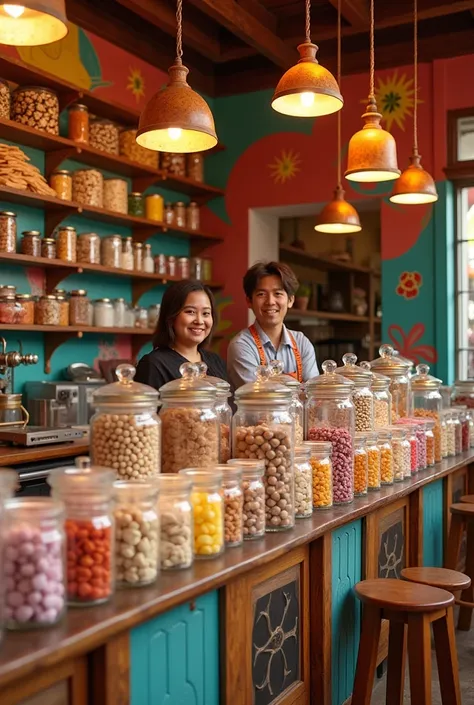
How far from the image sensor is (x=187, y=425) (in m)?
2.10

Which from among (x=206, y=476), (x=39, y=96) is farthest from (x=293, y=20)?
(x=206, y=476)

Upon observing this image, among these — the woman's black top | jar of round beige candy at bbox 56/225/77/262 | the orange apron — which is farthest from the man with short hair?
jar of round beige candy at bbox 56/225/77/262

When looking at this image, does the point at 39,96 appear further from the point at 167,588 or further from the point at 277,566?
the point at 167,588

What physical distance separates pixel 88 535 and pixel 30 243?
3.27 meters

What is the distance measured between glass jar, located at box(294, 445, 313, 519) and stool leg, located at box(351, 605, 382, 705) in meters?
0.35

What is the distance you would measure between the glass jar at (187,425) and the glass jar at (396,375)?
4.94ft

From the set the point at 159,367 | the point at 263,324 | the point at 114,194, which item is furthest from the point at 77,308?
the point at 159,367

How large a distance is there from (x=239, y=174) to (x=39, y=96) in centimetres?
204

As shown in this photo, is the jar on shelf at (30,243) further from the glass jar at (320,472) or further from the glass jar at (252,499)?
the glass jar at (252,499)

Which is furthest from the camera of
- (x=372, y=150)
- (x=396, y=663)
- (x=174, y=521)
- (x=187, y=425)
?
(x=372, y=150)

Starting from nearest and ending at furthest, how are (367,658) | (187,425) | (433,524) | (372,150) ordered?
(187,425) → (367,658) → (372,150) → (433,524)

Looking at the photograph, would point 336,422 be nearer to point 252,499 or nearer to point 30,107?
point 252,499

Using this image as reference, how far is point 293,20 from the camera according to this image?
5680 millimetres

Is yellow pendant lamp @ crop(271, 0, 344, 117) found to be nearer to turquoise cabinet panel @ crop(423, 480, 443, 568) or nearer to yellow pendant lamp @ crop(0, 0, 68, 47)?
yellow pendant lamp @ crop(0, 0, 68, 47)
